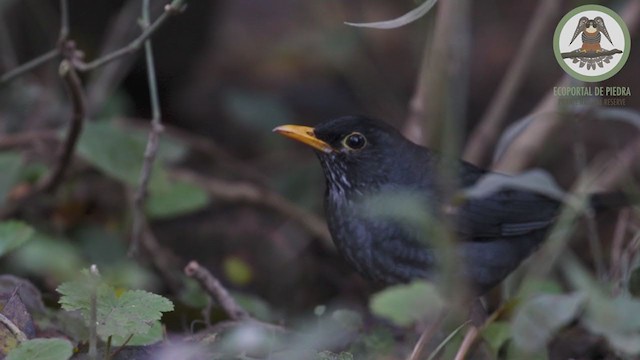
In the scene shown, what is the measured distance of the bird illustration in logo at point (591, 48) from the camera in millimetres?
3541

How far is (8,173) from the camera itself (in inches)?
186

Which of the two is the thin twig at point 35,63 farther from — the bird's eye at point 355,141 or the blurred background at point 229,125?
the bird's eye at point 355,141

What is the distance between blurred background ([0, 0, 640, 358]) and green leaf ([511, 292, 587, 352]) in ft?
3.81

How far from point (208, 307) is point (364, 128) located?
3.17ft

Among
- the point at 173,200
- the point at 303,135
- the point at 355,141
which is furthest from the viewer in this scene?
the point at 173,200

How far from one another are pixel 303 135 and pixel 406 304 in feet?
5.62

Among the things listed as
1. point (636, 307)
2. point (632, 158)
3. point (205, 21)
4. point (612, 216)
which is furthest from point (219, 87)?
point (636, 307)

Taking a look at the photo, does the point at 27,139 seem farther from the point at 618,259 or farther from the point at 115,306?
the point at 618,259

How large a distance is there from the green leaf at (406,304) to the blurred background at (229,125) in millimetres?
1153

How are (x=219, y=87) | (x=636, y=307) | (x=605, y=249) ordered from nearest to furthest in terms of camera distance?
(x=636, y=307)
(x=605, y=249)
(x=219, y=87)

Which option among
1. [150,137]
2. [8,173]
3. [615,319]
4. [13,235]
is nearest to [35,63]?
[150,137]

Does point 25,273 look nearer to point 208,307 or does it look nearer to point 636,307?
point 208,307

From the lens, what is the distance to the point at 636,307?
2480 millimetres

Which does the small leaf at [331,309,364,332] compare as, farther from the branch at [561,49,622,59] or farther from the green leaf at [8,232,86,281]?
the branch at [561,49,622,59]
